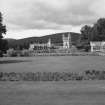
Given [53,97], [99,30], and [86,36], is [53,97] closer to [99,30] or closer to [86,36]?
[99,30]

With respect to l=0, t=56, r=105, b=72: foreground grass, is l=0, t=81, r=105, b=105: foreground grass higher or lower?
higher

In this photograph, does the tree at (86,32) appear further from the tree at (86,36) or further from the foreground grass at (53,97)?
the foreground grass at (53,97)

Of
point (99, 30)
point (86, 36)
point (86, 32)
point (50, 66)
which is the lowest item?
point (50, 66)

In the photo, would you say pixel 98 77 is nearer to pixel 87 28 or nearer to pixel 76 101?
pixel 76 101

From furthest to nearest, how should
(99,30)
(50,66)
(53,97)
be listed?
(99,30), (50,66), (53,97)

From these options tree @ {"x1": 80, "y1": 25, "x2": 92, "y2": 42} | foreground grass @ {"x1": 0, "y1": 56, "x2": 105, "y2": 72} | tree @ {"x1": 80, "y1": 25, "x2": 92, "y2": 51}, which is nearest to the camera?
foreground grass @ {"x1": 0, "y1": 56, "x2": 105, "y2": 72}

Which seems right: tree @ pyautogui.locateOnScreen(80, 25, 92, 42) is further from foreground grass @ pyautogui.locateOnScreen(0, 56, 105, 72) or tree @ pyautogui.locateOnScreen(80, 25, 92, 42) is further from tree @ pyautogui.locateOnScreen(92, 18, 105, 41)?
foreground grass @ pyautogui.locateOnScreen(0, 56, 105, 72)

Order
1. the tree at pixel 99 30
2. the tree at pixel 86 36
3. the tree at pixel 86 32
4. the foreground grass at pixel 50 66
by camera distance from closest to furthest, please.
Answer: the foreground grass at pixel 50 66 → the tree at pixel 86 36 → the tree at pixel 99 30 → the tree at pixel 86 32

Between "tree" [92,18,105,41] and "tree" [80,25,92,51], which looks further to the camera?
"tree" [92,18,105,41]

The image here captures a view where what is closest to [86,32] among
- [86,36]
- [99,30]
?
[86,36]

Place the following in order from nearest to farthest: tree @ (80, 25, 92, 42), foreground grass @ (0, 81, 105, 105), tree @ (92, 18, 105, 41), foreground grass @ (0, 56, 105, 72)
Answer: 1. foreground grass @ (0, 81, 105, 105)
2. foreground grass @ (0, 56, 105, 72)
3. tree @ (92, 18, 105, 41)
4. tree @ (80, 25, 92, 42)

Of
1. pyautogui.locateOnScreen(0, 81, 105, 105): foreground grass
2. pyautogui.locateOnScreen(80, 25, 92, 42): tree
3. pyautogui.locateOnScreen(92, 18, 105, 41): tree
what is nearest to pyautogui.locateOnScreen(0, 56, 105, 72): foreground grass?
pyautogui.locateOnScreen(0, 81, 105, 105): foreground grass

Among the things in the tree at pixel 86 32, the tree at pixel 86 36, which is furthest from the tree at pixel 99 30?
the tree at pixel 86 32

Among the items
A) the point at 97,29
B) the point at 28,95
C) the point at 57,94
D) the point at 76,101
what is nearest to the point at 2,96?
the point at 28,95
